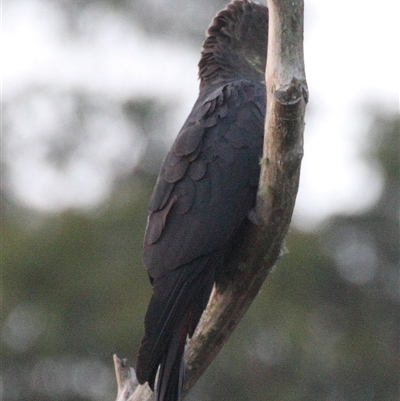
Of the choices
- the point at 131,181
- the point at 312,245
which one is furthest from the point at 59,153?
the point at 312,245

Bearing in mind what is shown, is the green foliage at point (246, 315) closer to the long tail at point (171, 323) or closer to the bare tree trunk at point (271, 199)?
the bare tree trunk at point (271, 199)

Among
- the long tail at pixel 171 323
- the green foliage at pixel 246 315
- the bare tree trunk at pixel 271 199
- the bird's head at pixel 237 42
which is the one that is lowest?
the long tail at pixel 171 323

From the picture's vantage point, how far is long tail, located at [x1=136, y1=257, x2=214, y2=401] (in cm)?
470

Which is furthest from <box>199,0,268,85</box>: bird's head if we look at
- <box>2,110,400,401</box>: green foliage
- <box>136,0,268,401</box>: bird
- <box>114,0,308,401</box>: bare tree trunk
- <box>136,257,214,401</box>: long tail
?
<box>2,110,400,401</box>: green foliage

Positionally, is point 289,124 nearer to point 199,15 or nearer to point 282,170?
point 282,170

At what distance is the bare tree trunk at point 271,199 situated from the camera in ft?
14.1

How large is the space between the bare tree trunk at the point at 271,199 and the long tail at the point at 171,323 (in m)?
0.25

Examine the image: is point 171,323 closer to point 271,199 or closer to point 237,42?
point 271,199

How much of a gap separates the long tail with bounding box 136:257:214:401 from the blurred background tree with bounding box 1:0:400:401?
7.21 meters

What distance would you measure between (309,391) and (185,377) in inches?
315

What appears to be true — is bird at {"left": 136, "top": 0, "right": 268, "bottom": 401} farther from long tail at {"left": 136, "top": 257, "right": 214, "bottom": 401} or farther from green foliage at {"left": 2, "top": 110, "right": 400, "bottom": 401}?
green foliage at {"left": 2, "top": 110, "right": 400, "bottom": 401}

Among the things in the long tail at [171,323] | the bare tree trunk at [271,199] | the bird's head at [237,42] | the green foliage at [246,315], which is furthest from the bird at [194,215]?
the green foliage at [246,315]

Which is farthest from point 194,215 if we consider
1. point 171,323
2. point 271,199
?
point 171,323

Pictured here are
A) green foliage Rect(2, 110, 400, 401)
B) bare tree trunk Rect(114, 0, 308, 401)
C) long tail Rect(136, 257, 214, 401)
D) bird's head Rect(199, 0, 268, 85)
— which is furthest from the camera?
green foliage Rect(2, 110, 400, 401)
